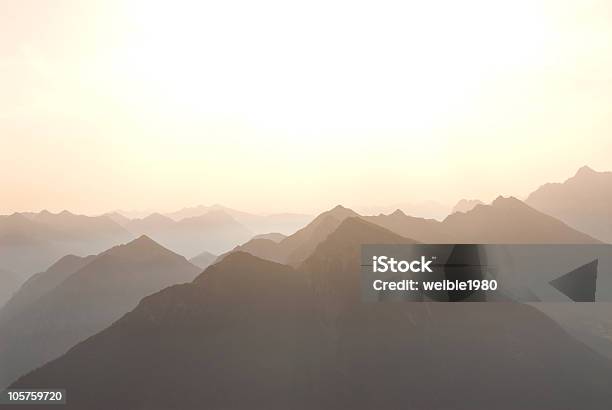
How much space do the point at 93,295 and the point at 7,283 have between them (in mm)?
3986

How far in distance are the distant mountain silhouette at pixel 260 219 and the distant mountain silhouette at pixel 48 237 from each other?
2.58m

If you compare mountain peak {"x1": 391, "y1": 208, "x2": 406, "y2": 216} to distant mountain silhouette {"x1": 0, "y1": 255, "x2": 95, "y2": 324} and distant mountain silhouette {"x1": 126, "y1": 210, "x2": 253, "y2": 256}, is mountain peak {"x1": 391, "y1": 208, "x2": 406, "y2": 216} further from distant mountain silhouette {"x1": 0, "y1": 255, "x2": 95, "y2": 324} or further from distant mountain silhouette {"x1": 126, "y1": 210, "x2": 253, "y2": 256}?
distant mountain silhouette {"x1": 0, "y1": 255, "x2": 95, "y2": 324}

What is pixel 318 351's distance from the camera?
13148 millimetres

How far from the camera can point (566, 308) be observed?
1312cm

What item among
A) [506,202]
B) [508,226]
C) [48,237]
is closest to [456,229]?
[508,226]

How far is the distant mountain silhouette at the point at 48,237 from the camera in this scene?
42.9 ft

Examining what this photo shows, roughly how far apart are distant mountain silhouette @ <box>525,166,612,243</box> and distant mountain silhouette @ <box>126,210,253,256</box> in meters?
10.9

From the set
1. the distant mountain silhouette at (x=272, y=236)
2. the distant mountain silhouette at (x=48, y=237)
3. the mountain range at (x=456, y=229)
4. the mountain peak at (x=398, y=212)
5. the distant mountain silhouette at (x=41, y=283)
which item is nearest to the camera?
the mountain range at (x=456, y=229)

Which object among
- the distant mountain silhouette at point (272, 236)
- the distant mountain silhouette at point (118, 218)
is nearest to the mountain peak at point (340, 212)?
the distant mountain silhouette at point (272, 236)

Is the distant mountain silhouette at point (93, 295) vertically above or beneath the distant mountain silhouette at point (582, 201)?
beneath

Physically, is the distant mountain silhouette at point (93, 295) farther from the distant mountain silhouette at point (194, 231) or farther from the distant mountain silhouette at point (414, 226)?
the distant mountain silhouette at point (414, 226)

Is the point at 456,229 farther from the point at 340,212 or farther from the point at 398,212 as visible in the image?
the point at 340,212

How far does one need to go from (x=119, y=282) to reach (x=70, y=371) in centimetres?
376

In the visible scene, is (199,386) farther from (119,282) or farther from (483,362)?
(483,362)
